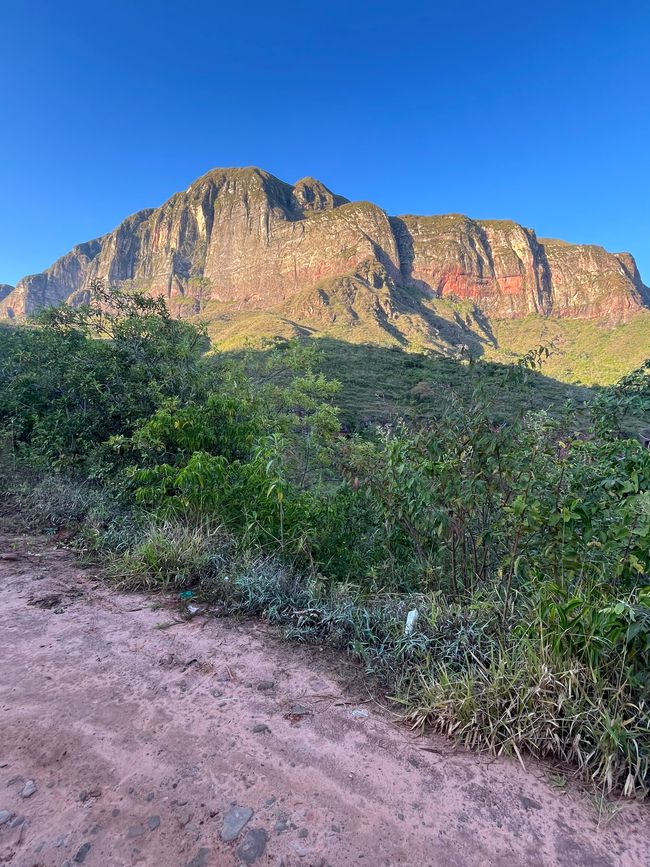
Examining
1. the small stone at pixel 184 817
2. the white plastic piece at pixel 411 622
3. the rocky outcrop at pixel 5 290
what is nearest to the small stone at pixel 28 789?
the small stone at pixel 184 817

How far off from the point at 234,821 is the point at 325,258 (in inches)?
4679

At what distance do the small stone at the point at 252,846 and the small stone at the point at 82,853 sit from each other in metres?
0.57

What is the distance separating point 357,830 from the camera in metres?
1.74

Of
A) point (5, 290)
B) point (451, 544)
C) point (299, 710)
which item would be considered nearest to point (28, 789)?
point (299, 710)

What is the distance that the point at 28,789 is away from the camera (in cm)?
184

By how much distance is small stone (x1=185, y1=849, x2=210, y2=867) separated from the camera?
1582mm

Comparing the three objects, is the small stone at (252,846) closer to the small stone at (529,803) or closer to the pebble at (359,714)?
the pebble at (359,714)

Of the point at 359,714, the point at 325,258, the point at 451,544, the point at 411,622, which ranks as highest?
the point at 325,258

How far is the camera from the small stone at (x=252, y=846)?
63.3 inches

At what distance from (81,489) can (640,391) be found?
6225mm

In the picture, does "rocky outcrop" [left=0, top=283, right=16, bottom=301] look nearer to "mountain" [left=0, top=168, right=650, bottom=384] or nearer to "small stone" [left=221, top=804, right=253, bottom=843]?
"mountain" [left=0, top=168, right=650, bottom=384]

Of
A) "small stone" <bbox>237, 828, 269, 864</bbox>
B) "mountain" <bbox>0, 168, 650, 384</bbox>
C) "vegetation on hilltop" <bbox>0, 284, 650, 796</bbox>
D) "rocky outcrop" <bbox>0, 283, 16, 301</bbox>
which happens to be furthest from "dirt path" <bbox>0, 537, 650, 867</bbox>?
"rocky outcrop" <bbox>0, 283, 16, 301</bbox>

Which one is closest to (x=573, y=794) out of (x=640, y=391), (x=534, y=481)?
(x=534, y=481)

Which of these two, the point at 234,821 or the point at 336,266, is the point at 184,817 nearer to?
the point at 234,821
